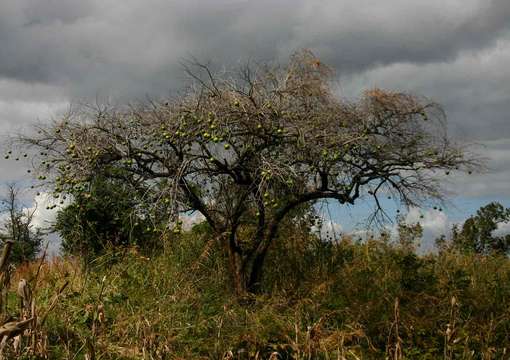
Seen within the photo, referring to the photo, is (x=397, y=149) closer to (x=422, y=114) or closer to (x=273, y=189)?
(x=422, y=114)

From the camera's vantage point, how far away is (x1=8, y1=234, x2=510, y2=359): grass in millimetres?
6277

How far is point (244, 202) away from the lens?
9570 millimetres

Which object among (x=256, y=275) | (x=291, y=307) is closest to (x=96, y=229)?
(x=256, y=275)

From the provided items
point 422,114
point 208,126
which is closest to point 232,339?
point 208,126

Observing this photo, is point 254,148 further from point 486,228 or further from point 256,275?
point 486,228

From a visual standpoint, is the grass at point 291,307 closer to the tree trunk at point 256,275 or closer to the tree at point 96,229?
the tree trunk at point 256,275

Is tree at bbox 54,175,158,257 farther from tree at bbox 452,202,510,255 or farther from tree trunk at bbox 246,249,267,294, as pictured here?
tree at bbox 452,202,510,255

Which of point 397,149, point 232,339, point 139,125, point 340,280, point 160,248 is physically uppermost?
point 139,125

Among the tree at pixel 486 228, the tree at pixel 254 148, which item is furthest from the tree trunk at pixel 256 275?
the tree at pixel 486 228

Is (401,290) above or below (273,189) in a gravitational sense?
below

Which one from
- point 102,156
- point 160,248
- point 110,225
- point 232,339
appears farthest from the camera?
point 110,225

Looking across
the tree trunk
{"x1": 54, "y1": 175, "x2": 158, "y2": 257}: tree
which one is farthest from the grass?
{"x1": 54, "y1": 175, "x2": 158, "y2": 257}: tree

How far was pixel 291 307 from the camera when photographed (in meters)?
8.45

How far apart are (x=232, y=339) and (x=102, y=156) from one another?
13.1ft
